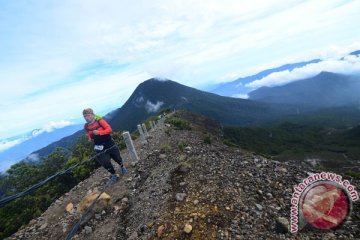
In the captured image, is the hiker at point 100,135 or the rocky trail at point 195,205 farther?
the hiker at point 100,135

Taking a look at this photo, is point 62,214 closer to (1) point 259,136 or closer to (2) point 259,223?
(2) point 259,223

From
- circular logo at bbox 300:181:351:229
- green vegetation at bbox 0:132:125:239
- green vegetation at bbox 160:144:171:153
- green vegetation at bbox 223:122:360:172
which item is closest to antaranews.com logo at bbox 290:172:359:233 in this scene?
circular logo at bbox 300:181:351:229

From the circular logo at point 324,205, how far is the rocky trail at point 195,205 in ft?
0.76

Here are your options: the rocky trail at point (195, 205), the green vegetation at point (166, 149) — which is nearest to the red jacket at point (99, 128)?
the rocky trail at point (195, 205)

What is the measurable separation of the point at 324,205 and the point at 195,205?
11.5 ft

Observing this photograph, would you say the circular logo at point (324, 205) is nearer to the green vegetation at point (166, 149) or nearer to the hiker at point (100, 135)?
the hiker at point (100, 135)

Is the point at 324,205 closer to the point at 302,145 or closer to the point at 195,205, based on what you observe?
the point at 195,205

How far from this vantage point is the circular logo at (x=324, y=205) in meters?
7.32

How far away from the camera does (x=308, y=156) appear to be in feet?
495

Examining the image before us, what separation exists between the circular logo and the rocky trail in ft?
0.76

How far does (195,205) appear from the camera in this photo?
8.52 m

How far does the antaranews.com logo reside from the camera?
7320 millimetres

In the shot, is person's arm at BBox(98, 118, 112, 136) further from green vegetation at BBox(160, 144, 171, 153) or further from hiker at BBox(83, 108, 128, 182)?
green vegetation at BBox(160, 144, 171, 153)

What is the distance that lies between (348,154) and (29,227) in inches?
7127
